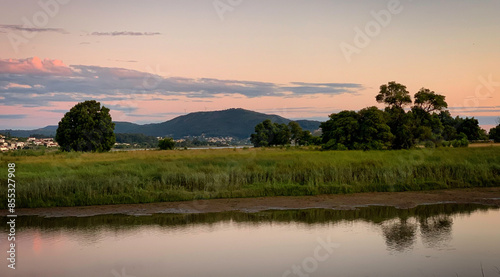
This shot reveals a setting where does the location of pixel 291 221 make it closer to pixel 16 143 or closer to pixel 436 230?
pixel 436 230

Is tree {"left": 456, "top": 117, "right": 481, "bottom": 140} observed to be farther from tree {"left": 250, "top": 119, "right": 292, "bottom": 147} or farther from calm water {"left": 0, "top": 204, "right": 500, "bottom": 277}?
calm water {"left": 0, "top": 204, "right": 500, "bottom": 277}

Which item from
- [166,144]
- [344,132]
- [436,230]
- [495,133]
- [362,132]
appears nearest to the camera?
[436,230]

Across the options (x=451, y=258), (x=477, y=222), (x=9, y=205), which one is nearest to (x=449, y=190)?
(x=477, y=222)

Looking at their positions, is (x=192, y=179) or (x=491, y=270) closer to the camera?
(x=491, y=270)

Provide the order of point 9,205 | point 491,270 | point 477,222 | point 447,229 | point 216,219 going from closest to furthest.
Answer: point 491,270
point 447,229
point 477,222
point 216,219
point 9,205

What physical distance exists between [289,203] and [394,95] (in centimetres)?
3456

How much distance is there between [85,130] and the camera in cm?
4666

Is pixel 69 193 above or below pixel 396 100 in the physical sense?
below

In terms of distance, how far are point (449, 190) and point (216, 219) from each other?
1178 centimetres

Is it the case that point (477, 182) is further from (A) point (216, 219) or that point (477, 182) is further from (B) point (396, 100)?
(B) point (396, 100)

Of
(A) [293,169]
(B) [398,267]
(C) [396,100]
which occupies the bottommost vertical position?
(B) [398,267]

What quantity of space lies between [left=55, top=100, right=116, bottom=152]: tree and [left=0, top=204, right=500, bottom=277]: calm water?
33101mm

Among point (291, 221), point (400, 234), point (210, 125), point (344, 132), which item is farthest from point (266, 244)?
point (210, 125)

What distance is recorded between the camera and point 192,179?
64.1 ft
